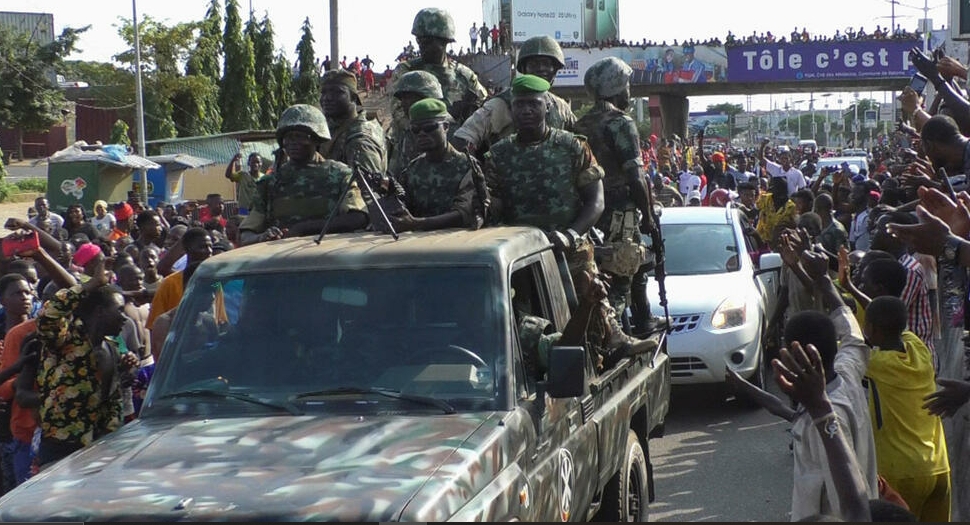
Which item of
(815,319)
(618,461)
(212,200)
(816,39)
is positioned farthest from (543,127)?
(816,39)

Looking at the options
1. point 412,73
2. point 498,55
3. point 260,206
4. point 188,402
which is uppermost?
point 498,55

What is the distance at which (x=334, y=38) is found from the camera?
1598 centimetres

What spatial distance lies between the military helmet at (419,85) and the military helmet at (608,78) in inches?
41.2

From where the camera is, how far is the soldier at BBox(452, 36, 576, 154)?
7.87 m

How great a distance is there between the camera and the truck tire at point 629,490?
20.3 feet

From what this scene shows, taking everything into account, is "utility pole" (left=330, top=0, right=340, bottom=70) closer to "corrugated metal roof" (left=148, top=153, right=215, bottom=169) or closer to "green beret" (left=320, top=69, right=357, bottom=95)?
"green beret" (left=320, top=69, right=357, bottom=95)

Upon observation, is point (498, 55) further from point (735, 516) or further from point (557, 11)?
point (735, 516)

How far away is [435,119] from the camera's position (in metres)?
6.55

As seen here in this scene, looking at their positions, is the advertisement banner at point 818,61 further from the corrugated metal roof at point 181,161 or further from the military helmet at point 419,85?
the military helmet at point 419,85

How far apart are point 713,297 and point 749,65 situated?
135 feet

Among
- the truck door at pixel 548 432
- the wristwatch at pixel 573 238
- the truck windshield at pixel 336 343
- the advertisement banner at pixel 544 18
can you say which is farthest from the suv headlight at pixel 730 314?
the advertisement banner at pixel 544 18

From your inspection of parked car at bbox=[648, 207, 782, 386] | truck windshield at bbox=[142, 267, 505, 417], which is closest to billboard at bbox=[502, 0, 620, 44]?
parked car at bbox=[648, 207, 782, 386]

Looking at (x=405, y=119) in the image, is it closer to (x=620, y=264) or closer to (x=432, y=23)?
(x=432, y=23)

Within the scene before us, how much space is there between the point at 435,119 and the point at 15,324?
120 inches
